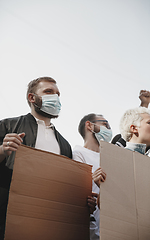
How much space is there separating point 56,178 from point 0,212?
47 cm

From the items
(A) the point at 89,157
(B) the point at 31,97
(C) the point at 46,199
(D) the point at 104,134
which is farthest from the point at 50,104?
(C) the point at 46,199

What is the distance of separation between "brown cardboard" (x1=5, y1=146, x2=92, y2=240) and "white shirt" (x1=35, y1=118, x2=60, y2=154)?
43 centimetres

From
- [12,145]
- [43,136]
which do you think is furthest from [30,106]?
[12,145]

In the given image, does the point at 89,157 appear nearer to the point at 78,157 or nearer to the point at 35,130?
the point at 78,157

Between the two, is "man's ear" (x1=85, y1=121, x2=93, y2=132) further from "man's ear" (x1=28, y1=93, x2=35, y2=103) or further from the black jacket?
"man's ear" (x1=28, y1=93, x2=35, y2=103)

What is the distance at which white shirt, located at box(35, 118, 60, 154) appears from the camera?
2131mm

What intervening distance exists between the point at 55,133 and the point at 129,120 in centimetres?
82

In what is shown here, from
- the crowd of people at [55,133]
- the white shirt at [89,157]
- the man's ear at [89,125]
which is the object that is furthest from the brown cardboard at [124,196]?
the man's ear at [89,125]

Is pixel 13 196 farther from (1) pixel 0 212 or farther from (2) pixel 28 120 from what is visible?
(2) pixel 28 120

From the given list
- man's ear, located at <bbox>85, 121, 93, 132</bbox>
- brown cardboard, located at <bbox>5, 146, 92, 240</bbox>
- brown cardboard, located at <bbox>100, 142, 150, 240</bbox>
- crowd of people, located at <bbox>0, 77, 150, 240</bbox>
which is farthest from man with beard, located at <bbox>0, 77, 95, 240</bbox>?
man's ear, located at <bbox>85, 121, 93, 132</bbox>

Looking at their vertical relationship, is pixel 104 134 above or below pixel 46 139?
above

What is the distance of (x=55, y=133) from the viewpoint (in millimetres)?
2387

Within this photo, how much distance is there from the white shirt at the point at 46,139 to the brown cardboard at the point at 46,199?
426 millimetres

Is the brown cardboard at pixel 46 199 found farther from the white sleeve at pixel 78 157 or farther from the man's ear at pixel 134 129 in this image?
the man's ear at pixel 134 129
